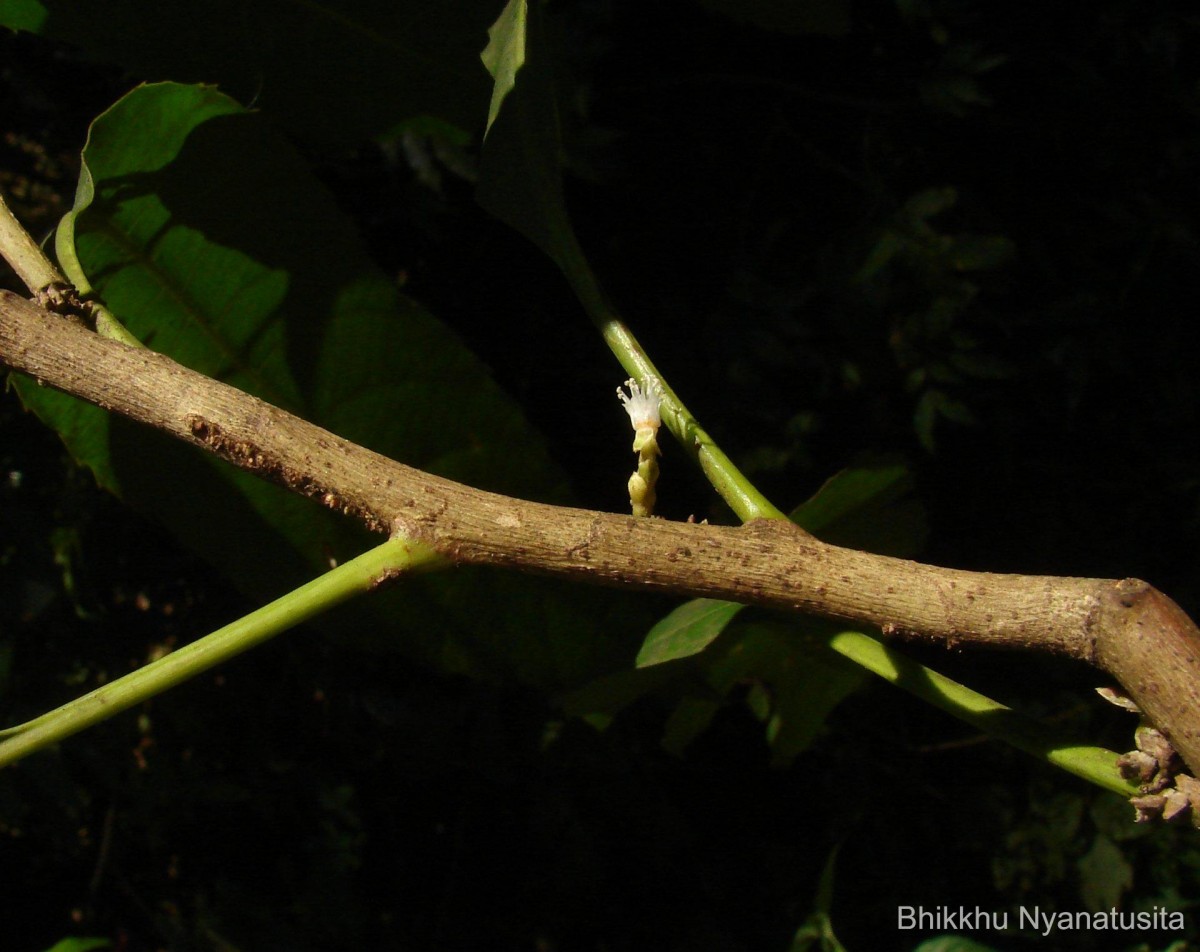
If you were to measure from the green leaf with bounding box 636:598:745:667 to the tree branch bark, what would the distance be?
6.0 inches

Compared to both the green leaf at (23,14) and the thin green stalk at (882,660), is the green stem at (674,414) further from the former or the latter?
the green leaf at (23,14)

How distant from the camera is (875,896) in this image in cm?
154

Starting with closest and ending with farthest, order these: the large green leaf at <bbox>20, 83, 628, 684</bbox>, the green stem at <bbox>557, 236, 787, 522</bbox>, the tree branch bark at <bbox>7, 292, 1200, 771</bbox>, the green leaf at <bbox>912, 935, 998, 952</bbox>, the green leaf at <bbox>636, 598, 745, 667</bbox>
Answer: the tree branch bark at <bbox>7, 292, 1200, 771</bbox>
the green stem at <bbox>557, 236, 787, 522</bbox>
the green leaf at <bbox>636, 598, 745, 667</bbox>
the large green leaf at <bbox>20, 83, 628, 684</bbox>
the green leaf at <bbox>912, 935, 998, 952</bbox>

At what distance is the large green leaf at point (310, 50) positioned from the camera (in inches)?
33.1

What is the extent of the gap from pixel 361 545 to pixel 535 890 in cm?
63

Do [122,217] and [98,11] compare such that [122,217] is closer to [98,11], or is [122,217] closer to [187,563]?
[98,11]

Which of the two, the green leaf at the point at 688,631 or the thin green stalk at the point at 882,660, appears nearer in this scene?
the thin green stalk at the point at 882,660

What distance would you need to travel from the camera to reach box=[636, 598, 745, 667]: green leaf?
0.66m

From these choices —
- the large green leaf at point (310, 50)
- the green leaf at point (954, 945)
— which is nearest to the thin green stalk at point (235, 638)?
the large green leaf at point (310, 50)

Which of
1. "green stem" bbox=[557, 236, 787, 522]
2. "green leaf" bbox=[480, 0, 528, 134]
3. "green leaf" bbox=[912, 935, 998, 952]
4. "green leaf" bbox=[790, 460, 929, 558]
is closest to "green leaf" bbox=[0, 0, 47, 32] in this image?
"green leaf" bbox=[480, 0, 528, 134]

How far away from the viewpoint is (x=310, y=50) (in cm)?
88

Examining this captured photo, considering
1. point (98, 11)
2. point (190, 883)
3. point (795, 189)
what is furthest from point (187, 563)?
point (795, 189)

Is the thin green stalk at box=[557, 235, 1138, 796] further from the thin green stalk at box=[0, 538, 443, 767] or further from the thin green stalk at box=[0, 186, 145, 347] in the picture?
the thin green stalk at box=[0, 186, 145, 347]

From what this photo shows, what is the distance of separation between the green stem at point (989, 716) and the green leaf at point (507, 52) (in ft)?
1.39
